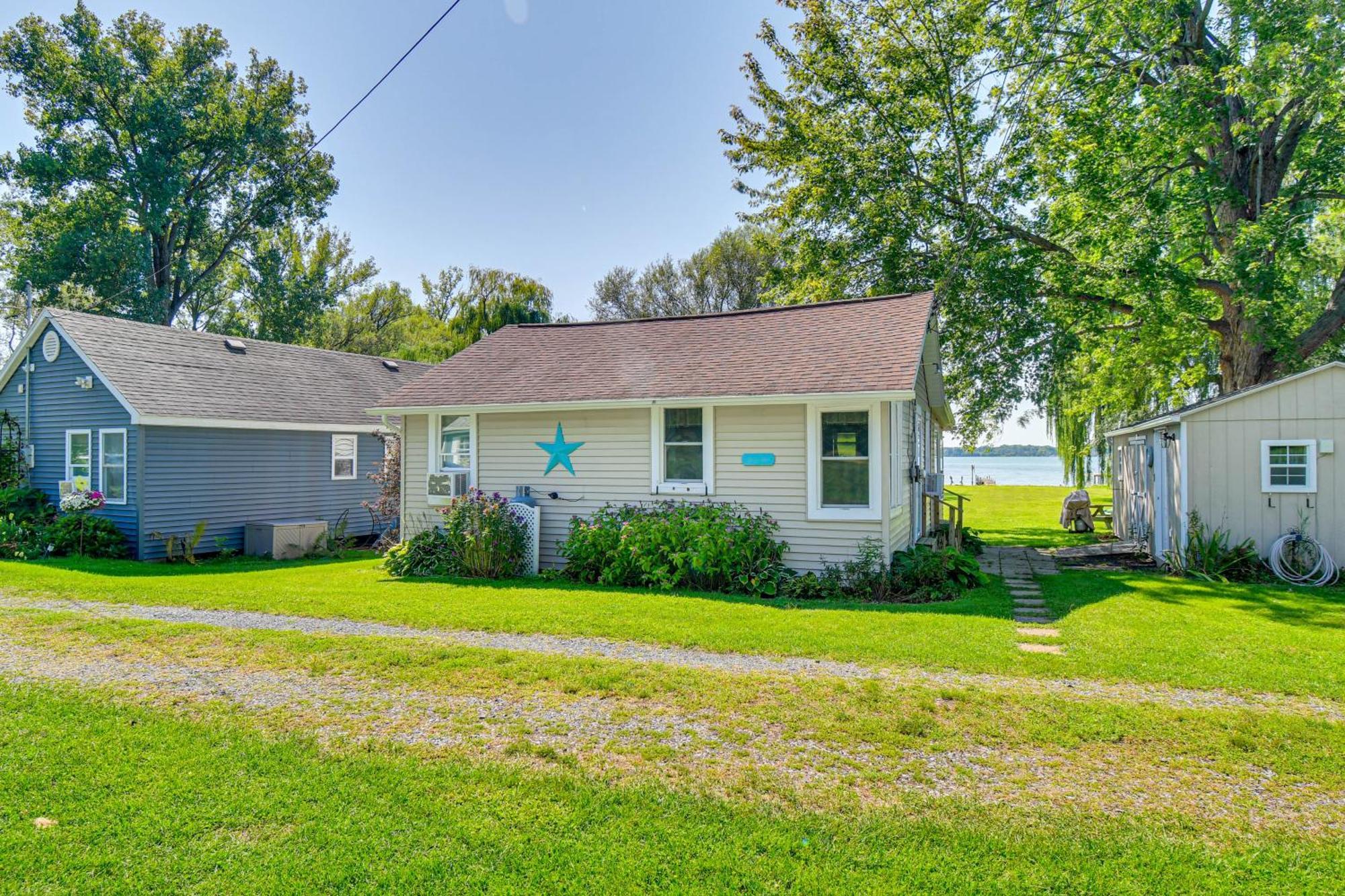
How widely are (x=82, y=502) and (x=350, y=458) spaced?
16.5 feet

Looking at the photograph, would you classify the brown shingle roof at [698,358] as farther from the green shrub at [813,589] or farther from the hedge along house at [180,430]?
the hedge along house at [180,430]

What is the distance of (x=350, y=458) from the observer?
670 inches

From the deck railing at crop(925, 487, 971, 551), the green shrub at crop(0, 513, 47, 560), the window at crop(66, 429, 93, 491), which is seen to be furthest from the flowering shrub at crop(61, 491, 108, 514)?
the deck railing at crop(925, 487, 971, 551)

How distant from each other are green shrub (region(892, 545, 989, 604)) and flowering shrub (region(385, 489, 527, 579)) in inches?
219

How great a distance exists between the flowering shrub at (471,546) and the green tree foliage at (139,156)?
79.4ft

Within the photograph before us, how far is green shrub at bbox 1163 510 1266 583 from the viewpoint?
10734 mm

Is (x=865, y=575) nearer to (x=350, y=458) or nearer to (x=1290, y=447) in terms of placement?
(x=1290, y=447)

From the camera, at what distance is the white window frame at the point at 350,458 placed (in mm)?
16609

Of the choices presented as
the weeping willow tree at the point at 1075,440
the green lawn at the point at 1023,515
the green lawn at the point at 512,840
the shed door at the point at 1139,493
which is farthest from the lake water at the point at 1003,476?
the green lawn at the point at 512,840

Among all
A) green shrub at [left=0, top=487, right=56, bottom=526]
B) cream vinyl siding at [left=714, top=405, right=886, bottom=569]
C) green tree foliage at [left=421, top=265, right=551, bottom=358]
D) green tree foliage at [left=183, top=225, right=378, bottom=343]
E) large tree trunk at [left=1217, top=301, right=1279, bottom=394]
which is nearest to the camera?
cream vinyl siding at [left=714, top=405, right=886, bottom=569]

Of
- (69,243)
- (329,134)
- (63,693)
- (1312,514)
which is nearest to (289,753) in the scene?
(63,693)

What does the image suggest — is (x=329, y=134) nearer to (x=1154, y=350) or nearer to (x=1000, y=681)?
(x=1000, y=681)

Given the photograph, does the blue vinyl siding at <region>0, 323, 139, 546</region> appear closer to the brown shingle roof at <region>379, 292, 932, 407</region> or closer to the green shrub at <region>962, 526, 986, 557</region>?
the brown shingle roof at <region>379, 292, 932, 407</region>

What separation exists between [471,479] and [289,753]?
8171mm
